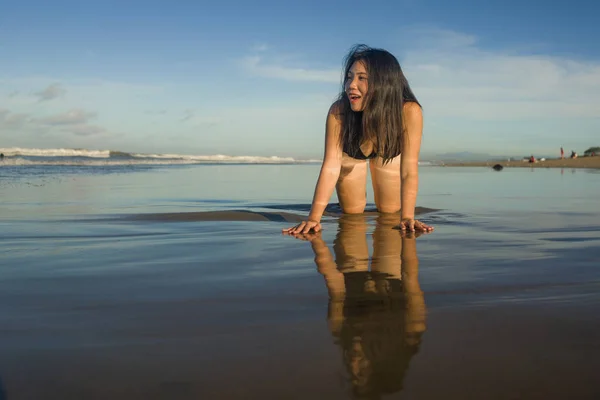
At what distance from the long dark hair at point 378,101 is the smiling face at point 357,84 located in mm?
29

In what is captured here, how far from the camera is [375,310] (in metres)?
1.82

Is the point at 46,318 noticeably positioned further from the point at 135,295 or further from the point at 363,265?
the point at 363,265

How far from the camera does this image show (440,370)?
1.32 m

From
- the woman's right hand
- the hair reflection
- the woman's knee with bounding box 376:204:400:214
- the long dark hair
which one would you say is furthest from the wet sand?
the woman's knee with bounding box 376:204:400:214

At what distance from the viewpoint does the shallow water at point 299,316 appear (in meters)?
1.27

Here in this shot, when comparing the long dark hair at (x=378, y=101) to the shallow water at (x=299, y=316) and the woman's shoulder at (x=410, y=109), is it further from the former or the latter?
the shallow water at (x=299, y=316)

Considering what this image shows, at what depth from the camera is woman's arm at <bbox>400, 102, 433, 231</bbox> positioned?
4.31m

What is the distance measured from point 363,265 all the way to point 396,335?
1.10 meters

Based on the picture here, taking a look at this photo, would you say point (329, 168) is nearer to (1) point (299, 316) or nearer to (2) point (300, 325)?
(1) point (299, 316)

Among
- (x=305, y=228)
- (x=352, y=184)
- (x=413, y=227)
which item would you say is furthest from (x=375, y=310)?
(x=352, y=184)

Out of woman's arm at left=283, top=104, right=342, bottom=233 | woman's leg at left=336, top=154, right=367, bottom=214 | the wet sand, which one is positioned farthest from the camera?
woman's leg at left=336, top=154, right=367, bottom=214

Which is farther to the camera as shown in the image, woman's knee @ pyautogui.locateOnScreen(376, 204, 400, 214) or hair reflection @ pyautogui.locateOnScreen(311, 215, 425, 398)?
woman's knee @ pyautogui.locateOnScreen(376, 204, 400, 214)

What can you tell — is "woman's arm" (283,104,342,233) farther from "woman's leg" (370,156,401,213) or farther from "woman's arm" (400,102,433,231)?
"woman's leg" (370,156,401,213)

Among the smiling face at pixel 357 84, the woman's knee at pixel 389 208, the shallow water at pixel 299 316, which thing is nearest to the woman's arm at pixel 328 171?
the smiling face at pixel 357 84
